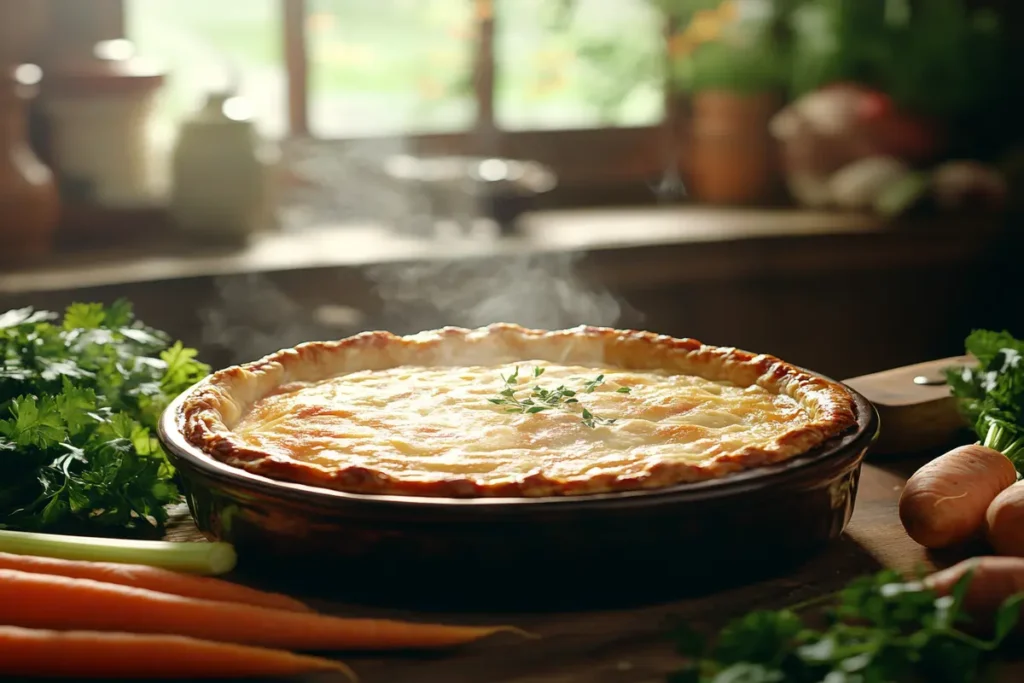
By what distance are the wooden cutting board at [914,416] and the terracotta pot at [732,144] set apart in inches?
142

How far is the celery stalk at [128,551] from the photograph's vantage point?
1597 millimetres

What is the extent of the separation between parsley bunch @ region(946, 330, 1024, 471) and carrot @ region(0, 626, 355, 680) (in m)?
1.13

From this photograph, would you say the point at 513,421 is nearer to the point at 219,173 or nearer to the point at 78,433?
the point at 78,433

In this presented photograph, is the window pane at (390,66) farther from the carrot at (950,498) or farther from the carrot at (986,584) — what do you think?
the carrot at (986,584)

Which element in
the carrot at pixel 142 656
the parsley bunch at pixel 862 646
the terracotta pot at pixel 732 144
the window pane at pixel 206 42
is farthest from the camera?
the terracotta pot at pixel 732 144

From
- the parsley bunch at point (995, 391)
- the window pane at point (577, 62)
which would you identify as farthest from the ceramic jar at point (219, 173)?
the parsley bunch at point (995, 391)

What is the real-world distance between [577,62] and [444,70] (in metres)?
0.63

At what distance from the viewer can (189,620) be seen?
4.91ft

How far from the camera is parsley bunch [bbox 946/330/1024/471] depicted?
6.59ft

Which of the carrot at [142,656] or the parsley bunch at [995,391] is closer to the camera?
the carrot at [142,656]

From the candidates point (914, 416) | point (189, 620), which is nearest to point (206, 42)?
point (914, 416)

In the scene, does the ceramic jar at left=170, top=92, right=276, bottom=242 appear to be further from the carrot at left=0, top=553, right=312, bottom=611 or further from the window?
the carrot at left=0, top=553, right=312, bottom=611

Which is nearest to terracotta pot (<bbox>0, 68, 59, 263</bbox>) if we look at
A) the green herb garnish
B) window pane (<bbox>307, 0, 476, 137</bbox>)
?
window pane (<bbox>307, 0, 476, 137</bbox>)

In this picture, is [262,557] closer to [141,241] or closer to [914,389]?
[914,389]
